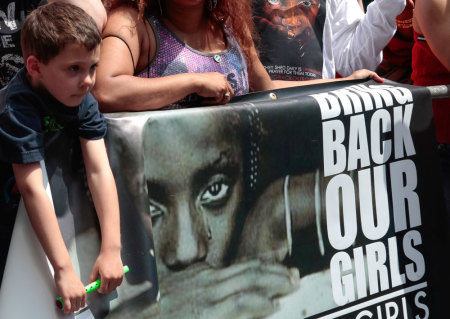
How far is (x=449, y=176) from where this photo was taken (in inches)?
109

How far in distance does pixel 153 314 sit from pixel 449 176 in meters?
1.47

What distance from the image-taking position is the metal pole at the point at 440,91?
8.48 feet

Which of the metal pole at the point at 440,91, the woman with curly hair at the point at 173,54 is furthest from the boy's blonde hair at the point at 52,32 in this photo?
the metal pole at the point at 440,91

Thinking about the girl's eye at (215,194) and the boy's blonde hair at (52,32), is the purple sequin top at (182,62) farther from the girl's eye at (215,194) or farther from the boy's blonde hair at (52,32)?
the boy's blonde hair at (52,32)

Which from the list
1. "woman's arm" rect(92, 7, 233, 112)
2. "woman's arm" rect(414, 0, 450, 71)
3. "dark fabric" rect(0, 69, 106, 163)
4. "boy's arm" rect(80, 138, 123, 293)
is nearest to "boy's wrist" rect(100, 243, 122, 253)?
"boy's arm" rect(80, 138, 123, 293)

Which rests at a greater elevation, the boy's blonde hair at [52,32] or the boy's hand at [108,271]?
the boy's blonde hair at [52,32]

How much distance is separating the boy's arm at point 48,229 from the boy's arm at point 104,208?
0.09 metres

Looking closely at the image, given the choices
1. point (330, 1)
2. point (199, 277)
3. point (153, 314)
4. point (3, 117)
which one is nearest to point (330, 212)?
point (199, 277)

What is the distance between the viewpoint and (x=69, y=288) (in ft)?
5.69

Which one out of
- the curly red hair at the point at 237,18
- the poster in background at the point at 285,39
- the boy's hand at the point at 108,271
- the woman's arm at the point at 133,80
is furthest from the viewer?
the poster in background at the point at 285,39

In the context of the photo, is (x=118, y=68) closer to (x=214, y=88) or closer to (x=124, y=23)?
(x=124, y=23)

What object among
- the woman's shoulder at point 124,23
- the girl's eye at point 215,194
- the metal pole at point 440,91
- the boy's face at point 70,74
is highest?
the woman's shoulder at point 124,23

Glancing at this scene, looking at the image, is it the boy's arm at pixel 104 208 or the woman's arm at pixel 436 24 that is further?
the woman's arm at pixel 436 24

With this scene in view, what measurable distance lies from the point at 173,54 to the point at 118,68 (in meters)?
0.25
